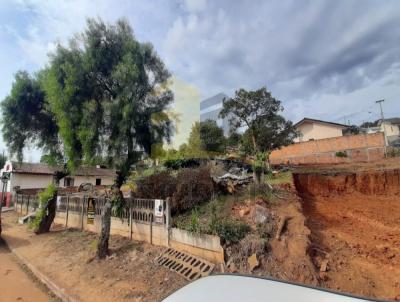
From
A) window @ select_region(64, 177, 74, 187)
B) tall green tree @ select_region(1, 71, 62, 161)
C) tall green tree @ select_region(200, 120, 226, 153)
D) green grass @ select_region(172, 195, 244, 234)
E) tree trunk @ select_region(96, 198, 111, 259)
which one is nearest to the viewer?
green grass @ select_region(172, 195, 244, 234)

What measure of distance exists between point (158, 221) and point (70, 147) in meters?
3.44

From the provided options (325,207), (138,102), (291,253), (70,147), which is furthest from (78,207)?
(325,207)

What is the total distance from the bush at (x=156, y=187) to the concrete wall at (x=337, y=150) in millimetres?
18968

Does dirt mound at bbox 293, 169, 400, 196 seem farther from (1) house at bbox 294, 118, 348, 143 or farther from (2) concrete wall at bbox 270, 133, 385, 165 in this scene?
(1) house at bbox 294, 118, 348, 143

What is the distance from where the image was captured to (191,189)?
27.0 ft

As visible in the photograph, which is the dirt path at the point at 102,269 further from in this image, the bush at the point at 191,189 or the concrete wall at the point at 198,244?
the bush at the point at 191,189

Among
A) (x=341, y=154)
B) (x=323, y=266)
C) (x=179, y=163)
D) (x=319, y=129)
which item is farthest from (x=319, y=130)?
(x=323, y=266)

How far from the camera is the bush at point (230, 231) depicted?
18.5ft

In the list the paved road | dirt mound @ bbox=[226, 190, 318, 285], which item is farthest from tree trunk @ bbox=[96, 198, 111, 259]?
dirt mound @ bbox=[226, 190, 318, 285]

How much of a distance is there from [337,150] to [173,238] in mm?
20828

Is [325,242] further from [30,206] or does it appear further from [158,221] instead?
[30,206]

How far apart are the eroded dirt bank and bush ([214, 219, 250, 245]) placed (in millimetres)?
1562

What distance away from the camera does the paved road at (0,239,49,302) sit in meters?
5.18

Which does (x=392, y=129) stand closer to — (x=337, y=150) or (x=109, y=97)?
(x=337, y=150)
